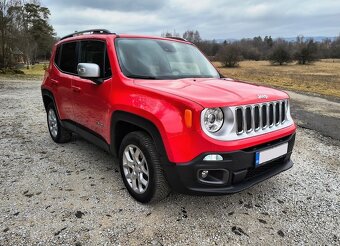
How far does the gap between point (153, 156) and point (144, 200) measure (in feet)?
1.98

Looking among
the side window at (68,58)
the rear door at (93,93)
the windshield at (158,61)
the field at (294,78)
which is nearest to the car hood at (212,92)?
the windshield at (158,61)

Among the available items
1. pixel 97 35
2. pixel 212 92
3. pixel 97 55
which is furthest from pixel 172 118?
pixel 97 35

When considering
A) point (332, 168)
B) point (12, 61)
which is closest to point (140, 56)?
point (332, 168)

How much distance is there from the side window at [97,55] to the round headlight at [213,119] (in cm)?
153

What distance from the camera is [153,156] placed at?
3.21 metres

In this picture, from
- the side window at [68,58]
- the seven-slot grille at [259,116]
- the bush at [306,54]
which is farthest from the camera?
the bush at [306,54]

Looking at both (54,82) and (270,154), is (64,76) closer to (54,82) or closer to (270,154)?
(54,82)

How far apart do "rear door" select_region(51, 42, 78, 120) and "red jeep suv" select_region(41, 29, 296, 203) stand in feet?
0.37

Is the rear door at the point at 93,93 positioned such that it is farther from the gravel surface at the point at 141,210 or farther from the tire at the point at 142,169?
the gravel surface at the point at 141,210

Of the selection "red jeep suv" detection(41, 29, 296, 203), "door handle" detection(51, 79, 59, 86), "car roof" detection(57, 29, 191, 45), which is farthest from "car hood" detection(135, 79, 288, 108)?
"door handle" detection(51, 79, 59, 86)

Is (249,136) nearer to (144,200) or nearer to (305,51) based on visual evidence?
(144,200)

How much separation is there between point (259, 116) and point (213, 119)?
58 cm

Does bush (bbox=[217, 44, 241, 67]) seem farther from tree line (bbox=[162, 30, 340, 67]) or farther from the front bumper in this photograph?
the front bumper

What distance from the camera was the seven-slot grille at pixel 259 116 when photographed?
3.08m
